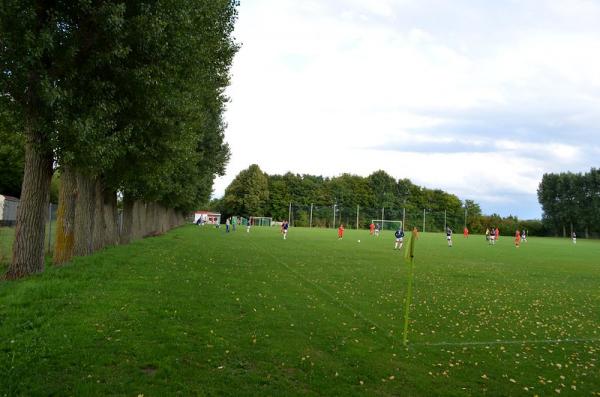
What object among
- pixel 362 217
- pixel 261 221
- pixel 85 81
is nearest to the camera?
pixel 85 81

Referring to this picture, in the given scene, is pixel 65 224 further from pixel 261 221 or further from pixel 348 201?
pixel 348 201

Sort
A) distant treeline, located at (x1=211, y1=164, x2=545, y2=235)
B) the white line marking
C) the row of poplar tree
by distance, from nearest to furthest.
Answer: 1. the white line marking
2. the row of poplar tree
3. distant treeline, located at (x1=211, y1=164, x2=545, y2=235)

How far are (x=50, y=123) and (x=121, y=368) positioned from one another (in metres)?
6.83

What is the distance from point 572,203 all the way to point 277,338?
107558 mm

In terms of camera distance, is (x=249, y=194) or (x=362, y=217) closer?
(x=249, y=194)

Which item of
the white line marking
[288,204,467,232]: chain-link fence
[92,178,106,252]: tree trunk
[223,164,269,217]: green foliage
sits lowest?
the white line marking

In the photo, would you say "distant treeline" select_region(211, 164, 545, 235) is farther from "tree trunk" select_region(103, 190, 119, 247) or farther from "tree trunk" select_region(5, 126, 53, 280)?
"tree trunk" select_region(5, 126, 53, 280)

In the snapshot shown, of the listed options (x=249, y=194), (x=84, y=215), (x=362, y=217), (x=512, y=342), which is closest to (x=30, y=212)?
(x=84, y=215)

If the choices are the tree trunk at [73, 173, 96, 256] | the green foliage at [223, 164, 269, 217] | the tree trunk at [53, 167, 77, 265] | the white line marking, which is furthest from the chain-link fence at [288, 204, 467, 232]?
the white line marking

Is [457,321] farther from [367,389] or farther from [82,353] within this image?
[82,353]

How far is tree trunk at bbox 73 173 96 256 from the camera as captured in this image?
16.5 m

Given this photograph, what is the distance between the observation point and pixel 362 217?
116875 millimetres

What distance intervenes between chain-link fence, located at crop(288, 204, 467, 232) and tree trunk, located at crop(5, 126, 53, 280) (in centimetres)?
10105

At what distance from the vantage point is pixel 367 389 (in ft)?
19.1
